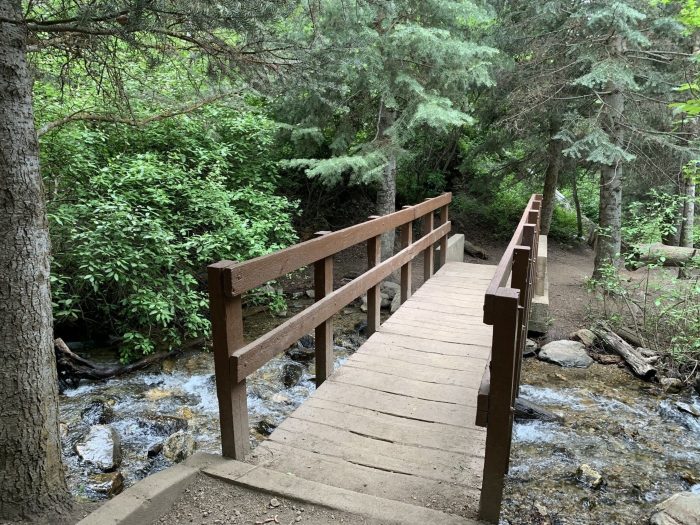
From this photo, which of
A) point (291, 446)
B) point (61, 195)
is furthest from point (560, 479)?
point (61, 195)

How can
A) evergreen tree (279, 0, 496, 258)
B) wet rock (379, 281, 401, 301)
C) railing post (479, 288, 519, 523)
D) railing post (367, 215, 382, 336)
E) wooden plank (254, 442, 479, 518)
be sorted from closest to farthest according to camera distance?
railing post (479, 288, 519, 523) → wooden plank (254, 442, 479, 518) → railing post (367, 215, 382, 336) → evergreen tree (279, 0, 496, 258) → wet rock (379, 281, 401, 301)

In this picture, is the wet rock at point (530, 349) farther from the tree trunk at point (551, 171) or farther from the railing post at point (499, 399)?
the tree trunk at point (551, 171)

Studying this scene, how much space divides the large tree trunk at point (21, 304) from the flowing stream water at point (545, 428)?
1358mm

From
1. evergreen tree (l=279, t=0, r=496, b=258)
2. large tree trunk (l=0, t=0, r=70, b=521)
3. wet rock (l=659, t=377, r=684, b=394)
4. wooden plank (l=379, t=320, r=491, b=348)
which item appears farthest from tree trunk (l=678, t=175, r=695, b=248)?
large tree trunk (l=0, t=0, r=70, b=521)

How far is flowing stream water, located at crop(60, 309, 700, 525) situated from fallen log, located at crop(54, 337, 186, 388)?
0.14 meters

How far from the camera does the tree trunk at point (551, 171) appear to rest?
38.6 ft

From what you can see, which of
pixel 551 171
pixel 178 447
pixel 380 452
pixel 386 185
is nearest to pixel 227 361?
pixel 380 452

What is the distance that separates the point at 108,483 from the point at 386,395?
257cm

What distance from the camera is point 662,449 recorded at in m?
5.00

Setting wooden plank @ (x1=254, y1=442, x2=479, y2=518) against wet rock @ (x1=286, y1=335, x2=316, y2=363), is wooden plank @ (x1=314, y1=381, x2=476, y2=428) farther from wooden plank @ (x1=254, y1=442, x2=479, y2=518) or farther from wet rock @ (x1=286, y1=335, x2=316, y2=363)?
wet rock @ (x1=286, y1=335, x2=316, y2=363)

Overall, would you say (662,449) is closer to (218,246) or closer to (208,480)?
(208,480)

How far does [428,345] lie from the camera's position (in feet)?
15.9

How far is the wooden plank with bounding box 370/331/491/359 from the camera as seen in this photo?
15.3ft

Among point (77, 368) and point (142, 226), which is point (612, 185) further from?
point (77, 368)
